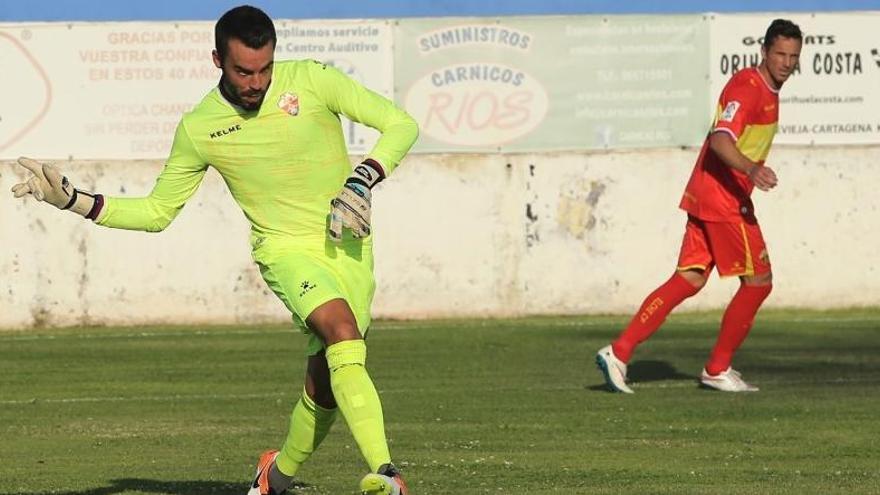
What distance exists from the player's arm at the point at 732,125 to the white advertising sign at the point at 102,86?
6.87 m

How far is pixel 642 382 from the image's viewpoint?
14.0m

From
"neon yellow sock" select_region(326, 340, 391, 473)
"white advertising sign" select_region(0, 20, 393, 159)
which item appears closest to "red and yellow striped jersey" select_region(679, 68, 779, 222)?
"neon yellow sock" select_region(326, 340, 391, 473)

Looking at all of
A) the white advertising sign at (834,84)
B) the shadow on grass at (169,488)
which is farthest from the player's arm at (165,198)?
the white advertising sign at (834,84)

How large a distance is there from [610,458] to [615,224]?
383 inches

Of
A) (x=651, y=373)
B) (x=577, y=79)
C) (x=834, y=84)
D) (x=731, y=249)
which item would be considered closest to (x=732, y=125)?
(x=731, y=249)

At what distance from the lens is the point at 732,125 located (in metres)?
12.9

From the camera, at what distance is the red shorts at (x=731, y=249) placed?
43.1ft

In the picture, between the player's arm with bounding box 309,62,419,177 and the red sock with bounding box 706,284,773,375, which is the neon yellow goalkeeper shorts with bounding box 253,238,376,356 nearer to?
the player's arm with bounding box 309,62,419,177

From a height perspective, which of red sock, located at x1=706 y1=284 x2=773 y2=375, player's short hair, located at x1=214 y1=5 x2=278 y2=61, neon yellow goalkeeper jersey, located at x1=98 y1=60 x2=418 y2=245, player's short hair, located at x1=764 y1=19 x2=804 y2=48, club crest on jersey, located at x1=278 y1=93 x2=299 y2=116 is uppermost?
player's short hair, located at x1=214 y1=5 x2=278 y2=61

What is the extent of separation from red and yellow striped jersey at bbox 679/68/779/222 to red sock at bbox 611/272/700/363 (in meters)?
0.50

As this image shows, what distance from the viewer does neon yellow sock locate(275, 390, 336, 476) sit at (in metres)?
8.40

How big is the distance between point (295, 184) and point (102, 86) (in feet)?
38.0

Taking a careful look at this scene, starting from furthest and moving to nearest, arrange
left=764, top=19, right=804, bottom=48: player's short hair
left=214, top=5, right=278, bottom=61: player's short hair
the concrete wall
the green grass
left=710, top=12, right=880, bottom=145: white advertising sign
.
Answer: left=710, top=12, right=880, bottom=145: white advertising sign, the concrete wall, left=764, top=19, right=804, bottom=48: player's short hair, the green grass, left=214, top=5, right=278, bottom=61: player's short hair

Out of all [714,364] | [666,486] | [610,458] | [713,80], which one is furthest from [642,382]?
[713,80]
